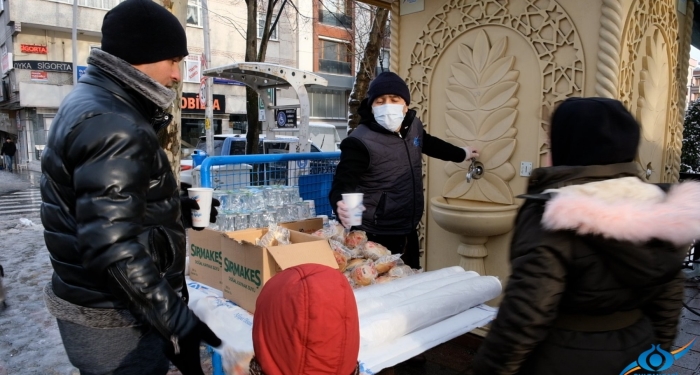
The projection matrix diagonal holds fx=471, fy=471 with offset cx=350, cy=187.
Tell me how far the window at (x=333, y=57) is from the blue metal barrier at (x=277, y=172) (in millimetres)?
24885

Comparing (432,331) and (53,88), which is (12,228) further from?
(53,88)

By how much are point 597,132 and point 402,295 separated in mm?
1308

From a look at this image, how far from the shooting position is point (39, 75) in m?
21.5

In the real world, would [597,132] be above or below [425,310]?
above

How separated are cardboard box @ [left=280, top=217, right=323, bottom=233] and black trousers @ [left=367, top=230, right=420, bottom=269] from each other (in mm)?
375

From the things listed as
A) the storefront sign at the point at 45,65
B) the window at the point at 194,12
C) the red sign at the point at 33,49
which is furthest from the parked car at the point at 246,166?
the red sign at the point at 33,49

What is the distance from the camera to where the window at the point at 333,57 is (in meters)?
28.3

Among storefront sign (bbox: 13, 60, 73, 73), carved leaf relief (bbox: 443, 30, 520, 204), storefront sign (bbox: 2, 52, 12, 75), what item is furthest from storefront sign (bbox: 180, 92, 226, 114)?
carved leaf relief (bbox: 443, 30, 520, 204)

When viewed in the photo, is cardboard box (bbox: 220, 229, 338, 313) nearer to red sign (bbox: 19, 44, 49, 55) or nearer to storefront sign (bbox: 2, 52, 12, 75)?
red sign (bbox: 19, 44, 49, 55)

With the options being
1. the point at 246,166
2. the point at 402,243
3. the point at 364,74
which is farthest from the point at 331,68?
the point at 402,243

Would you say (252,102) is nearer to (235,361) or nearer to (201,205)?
(201,205)

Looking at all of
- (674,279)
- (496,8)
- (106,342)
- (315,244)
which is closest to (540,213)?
(674,279)

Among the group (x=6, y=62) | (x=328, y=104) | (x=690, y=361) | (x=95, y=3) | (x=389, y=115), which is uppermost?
(x=95, y=3)

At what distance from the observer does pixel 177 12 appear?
387 cm
